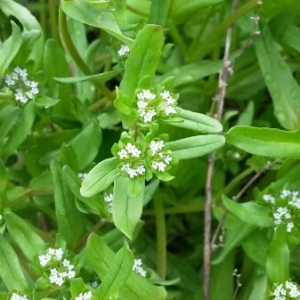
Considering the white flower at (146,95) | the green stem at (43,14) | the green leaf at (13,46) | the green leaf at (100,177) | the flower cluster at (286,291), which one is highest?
the green stem at (43,14)

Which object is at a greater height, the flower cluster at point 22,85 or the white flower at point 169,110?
the flower cluster at point 22,85

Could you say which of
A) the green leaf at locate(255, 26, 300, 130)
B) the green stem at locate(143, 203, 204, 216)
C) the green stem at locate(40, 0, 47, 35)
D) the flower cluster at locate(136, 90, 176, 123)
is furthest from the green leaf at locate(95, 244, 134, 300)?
the green stem at locate(40, 0, 47, 35)

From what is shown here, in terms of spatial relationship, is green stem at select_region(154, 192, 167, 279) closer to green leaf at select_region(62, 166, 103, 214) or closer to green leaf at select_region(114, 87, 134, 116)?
green leaf at select_region(62, 166, 103, 214)

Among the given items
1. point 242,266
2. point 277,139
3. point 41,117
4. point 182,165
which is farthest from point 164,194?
point 277,139

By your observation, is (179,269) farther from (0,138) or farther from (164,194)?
(0,138)

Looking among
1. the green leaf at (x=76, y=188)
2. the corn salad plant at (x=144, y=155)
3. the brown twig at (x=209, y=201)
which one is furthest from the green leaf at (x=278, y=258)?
the green leaf at (x=76, y=188)

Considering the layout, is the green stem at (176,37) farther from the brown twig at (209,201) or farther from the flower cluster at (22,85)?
the flower cluster at (22,85)
